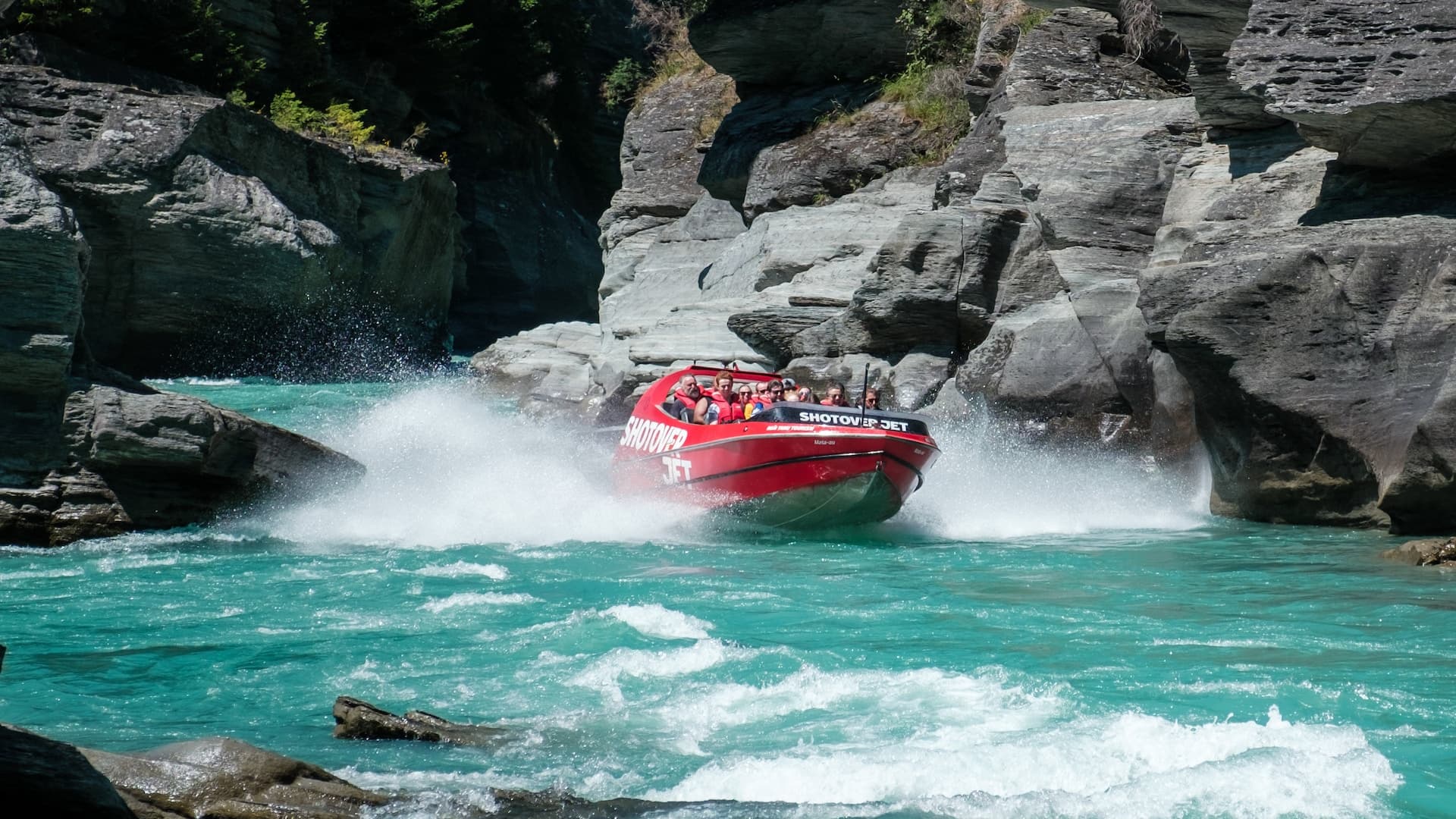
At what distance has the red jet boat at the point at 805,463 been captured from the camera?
13.6 meters

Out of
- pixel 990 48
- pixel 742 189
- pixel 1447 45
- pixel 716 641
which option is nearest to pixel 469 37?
pixel 742 189

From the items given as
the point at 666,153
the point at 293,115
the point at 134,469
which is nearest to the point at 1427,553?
the point at 134,469

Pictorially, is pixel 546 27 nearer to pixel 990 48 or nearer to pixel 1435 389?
pixel 990 48

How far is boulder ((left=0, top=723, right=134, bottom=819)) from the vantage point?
4.64 meters

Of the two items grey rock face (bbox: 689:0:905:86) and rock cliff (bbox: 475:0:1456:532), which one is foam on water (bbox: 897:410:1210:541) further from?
grey rock face (bbox: 689:0:905:86)

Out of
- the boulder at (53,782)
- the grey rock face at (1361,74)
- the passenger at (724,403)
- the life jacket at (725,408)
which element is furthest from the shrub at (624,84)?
the boulder at (53,782)

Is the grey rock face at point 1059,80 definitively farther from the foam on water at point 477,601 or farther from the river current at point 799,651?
the foam on water at point 477,601

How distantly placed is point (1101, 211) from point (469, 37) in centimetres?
3143

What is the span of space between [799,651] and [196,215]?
21954mm

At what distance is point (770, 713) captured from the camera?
7.44 m

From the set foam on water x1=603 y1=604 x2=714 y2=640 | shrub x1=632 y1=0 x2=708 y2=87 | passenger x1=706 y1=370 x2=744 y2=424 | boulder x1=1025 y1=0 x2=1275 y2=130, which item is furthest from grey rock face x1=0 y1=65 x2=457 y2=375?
foam on water x1=603 y1=604 x2=714 y2=640

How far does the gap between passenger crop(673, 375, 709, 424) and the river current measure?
108 cm

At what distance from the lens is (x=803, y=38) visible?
2842 centimetres

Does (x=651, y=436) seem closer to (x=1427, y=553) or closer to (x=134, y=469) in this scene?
(x=134, y=469)
